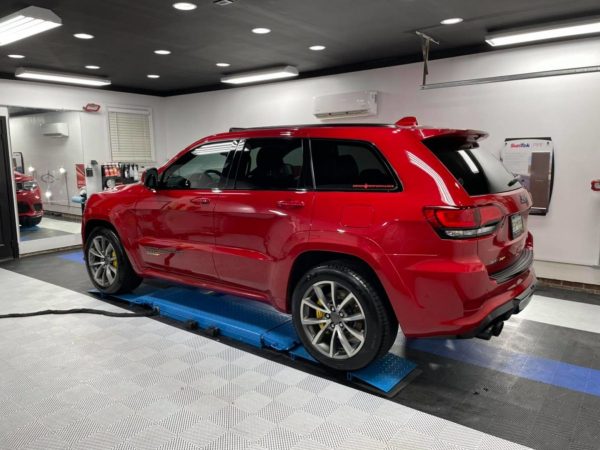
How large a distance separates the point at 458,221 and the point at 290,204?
1121mm

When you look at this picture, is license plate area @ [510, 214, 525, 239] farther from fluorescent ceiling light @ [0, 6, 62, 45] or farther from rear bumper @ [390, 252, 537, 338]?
fluorescent ceiling light @ [0, 6, 62, 45]

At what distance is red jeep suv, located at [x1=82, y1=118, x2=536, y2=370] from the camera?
244cm

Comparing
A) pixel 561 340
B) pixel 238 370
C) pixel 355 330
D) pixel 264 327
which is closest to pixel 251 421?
pixel 238 370

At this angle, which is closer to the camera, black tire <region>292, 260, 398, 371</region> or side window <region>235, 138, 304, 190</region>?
black tire <region>292, 260, 398, 371</region>

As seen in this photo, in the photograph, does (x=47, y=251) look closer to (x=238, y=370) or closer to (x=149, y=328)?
(x=149, y=328)

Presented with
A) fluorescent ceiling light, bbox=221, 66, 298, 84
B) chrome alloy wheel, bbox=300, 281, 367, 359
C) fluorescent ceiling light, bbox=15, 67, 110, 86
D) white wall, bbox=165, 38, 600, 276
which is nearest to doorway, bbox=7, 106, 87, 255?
fluorescent ceiling light, bbox=15, 67, 110, 86

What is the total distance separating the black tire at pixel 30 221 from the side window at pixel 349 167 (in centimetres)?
590

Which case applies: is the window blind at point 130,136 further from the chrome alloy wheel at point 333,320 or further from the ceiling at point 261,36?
the chrome alloy wheel at point 333,320

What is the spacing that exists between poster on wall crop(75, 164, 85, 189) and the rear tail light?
6.77 m

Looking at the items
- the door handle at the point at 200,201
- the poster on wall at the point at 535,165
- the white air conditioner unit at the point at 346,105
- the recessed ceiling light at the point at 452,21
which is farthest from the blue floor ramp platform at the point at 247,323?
the white air conditioner unit at the point at 346,105

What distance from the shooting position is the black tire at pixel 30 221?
6901mm

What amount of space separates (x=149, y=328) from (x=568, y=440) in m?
3.10

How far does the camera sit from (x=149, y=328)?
379 cm

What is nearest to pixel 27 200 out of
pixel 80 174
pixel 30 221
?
pixel 30 221
